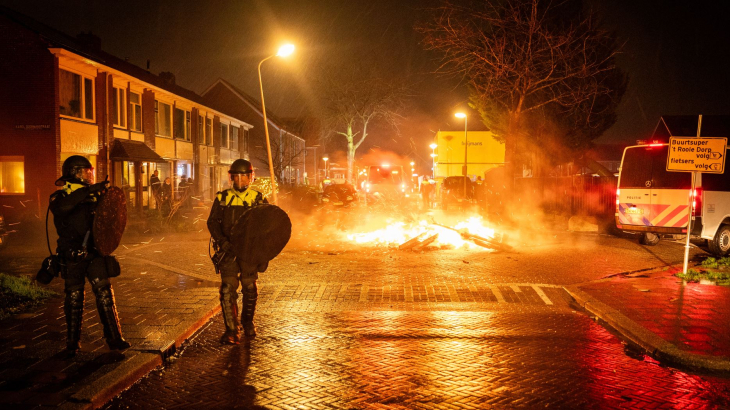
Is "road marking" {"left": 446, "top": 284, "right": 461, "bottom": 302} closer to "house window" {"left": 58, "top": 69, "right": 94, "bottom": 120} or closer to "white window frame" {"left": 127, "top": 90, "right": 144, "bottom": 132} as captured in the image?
"house window" {"left": 58, "top": 69, "right": 94, "bottom": 120}

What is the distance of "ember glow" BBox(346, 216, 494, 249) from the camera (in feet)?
49.6

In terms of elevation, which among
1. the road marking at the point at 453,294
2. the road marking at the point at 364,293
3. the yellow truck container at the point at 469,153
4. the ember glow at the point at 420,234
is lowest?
the road marking at the point at 364,293

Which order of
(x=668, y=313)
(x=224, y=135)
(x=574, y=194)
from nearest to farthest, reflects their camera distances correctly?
(x=668, y=313)
(x=574, y=194)
(x=224, y=135)

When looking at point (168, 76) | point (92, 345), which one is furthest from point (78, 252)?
point (168, 76)

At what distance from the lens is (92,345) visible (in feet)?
18.7

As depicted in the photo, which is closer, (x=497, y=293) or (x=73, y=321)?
(x=73, y=321)

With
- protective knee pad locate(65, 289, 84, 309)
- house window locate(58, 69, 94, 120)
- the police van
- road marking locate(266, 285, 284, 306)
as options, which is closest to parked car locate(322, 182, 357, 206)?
house window locate(58, 69, 94, 120)

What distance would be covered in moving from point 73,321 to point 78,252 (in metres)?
0.63

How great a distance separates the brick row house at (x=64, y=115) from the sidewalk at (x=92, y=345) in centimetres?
768

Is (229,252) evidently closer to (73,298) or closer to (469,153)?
(73,298)

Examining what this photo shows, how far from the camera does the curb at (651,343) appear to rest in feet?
18.0

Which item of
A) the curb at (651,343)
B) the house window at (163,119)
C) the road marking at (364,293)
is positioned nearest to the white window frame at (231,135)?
the house window at (163,119)

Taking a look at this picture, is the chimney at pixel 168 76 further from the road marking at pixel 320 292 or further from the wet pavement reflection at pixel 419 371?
the wet pavement reflection at pixel 419 371

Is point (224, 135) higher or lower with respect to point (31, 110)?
higher
